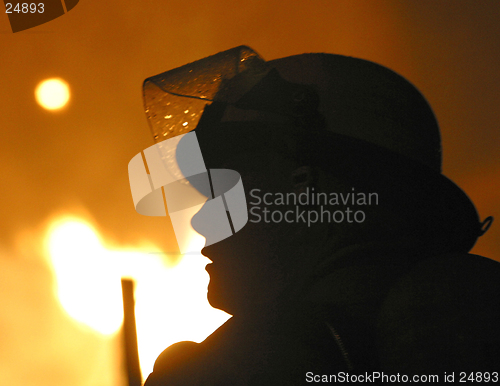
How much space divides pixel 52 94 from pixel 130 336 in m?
0.75

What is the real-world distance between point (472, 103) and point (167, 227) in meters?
0.93

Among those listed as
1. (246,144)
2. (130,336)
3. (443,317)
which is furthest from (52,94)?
(443,317)

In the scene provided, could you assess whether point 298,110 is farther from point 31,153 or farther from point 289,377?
point 31,153

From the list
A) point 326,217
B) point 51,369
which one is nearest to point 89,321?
point 51,369

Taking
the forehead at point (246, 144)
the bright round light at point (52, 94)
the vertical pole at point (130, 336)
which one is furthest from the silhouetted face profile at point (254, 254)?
the bright round light at point (52, 94)

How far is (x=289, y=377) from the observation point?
78 cm

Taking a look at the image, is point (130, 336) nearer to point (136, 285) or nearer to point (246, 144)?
point (136, 285)

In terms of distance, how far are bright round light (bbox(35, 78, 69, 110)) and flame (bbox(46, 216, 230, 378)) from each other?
0.36m

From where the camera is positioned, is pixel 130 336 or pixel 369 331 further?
pixel 130 336

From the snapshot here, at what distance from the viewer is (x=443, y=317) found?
2.36ft

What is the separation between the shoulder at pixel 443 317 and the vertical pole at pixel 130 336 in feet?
2.00

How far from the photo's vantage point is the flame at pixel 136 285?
2.91 feet

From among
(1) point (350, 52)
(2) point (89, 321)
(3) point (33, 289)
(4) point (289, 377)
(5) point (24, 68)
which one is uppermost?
(5) point (24, 68)

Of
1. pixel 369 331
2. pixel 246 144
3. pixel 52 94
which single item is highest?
pixel 52 94
